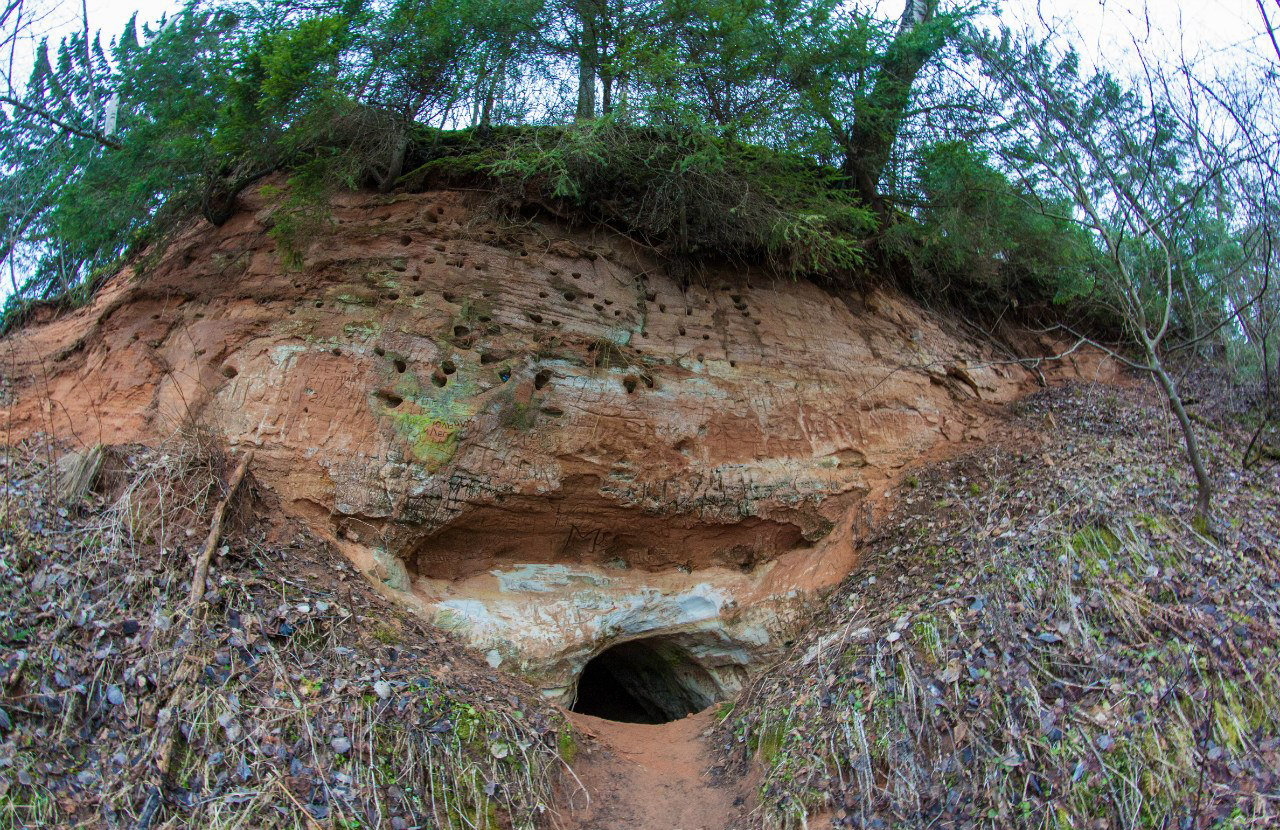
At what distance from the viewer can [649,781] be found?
6.31 m

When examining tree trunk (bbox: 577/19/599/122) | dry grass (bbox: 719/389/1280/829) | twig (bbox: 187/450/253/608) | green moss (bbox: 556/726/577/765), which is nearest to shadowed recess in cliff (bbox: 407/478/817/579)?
dry grass (bbox: 719/389/1280/829)

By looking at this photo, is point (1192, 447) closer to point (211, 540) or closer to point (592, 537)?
point (592, 537)

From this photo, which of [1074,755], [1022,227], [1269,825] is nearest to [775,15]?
[1022,227]

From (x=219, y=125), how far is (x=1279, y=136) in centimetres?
949

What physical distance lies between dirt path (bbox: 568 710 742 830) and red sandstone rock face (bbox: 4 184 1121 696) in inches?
43.4

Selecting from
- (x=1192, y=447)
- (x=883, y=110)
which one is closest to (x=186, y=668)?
(x=1192, y=447)

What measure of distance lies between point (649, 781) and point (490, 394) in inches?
144

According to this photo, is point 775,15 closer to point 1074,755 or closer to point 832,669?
point 832,669

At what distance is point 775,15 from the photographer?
8.09 m

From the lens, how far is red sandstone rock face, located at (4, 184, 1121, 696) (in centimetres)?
733

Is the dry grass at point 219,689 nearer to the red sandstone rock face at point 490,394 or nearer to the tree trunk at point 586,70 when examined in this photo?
the red sandstone rock face at point 490,394

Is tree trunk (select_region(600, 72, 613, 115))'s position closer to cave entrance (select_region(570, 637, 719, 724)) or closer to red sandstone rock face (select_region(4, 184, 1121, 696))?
red sandstone rock face (select_region(4, 184, 1121, 696))

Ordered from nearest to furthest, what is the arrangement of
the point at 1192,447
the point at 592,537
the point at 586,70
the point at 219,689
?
the point at 219,689
the point at 1192,447
the point at 592,537
the point at 586,70

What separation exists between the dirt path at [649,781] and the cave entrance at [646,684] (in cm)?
85
